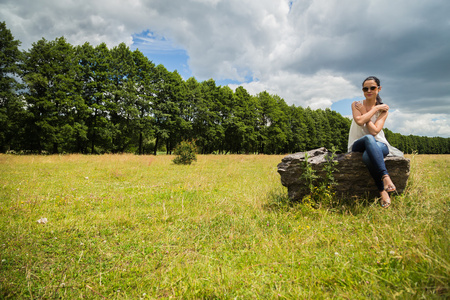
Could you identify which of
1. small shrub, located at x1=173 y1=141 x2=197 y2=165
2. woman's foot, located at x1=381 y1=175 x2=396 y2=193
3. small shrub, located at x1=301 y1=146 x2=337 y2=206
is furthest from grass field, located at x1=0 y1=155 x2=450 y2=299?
small shrub, located at x1=173 y1=141 x2=197 y2=165

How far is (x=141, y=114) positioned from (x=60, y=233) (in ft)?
91.2

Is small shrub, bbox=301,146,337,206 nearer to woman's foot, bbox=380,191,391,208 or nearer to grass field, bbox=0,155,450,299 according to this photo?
grass field, bbox=0,155,450,299

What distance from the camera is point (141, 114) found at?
94.6 ft

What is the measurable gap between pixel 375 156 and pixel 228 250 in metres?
3.28

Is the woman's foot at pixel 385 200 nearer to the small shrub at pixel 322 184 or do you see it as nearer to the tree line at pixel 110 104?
the small shrub at pixel 322 184

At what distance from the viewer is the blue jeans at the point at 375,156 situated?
374 cm

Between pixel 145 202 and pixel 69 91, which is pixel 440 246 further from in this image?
pixel 69 91

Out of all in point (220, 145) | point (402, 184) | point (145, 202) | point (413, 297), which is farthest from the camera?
point (220, 145)

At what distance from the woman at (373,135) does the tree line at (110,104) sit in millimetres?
20466

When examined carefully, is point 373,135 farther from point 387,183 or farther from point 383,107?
point 387,183

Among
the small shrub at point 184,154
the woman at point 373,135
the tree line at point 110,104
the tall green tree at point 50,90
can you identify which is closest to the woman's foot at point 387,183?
the woman at point 373,135

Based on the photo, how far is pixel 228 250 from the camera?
3020 millimetres

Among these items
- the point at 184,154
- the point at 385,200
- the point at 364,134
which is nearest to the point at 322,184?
the point at 385,200

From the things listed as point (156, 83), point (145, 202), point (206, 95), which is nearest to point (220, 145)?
point (206, 95)
